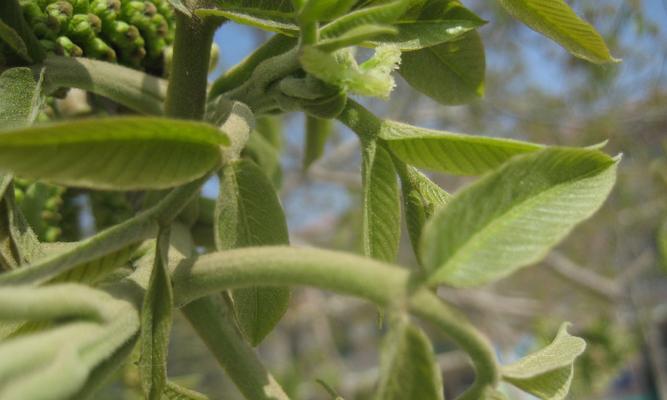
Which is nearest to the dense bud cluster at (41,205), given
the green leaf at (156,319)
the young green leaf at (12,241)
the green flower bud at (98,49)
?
the green flower bud at (98,49)

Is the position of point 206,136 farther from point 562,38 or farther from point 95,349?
point 562,38

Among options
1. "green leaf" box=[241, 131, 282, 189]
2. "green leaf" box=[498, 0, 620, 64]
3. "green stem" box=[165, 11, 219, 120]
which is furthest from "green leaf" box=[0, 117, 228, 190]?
"green leaf" box=[241, 131, 282, 189]

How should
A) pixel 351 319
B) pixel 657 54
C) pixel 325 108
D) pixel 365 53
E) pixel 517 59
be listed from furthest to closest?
pixel 351 319 → pixel 517 59 → pixel 657 54 → pixel 365 53 → pixel 325 108

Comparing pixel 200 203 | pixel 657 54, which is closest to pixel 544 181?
pixel 200 203

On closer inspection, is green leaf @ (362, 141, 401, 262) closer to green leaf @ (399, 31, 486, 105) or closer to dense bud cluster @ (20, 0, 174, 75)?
green leaf @ (399, 31, 486, 105)

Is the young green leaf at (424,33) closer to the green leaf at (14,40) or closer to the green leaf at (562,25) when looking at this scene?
the green leaf at (562,25)

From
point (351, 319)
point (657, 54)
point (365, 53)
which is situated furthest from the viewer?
point (351, 319)

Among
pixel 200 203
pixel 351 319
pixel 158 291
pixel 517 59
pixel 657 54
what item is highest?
pixel 158 291
